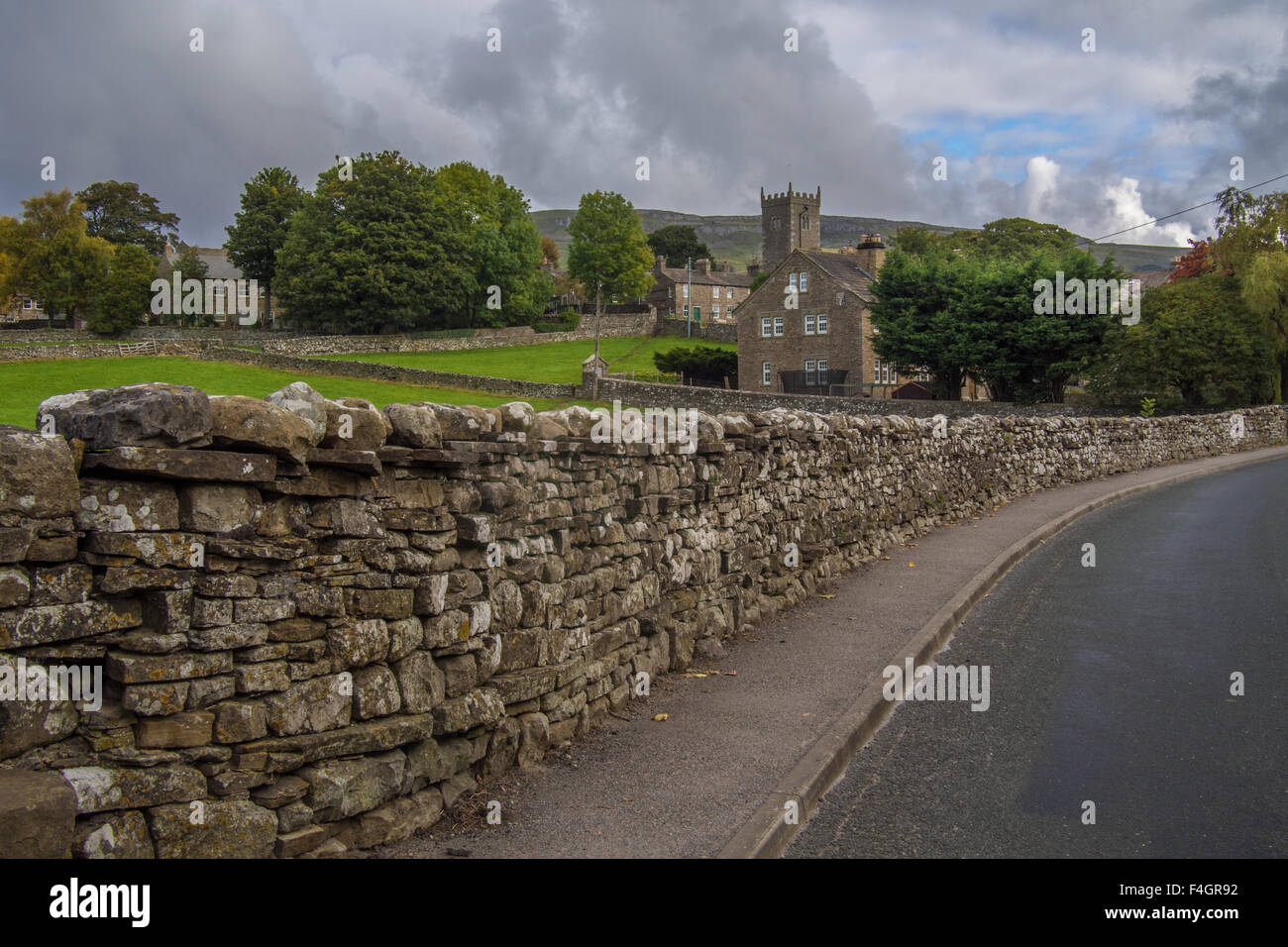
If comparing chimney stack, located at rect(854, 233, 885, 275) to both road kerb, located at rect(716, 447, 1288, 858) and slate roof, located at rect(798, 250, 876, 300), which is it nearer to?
slate roof, located at rect(798, 250, 876, 300)

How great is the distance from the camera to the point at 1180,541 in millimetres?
16297

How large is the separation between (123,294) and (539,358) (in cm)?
3063

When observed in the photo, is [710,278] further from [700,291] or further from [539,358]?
[539,358]

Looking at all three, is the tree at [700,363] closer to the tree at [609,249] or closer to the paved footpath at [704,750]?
the tree at [609,249]

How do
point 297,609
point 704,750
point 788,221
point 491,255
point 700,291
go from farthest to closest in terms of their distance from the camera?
point 788,221
point 700,291
point 491,255
point 704,750
point 297,609

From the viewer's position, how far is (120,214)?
99.4 metres

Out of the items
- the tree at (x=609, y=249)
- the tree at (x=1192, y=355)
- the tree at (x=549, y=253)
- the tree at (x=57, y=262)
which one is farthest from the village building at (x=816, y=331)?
the tree at (x=549, y=253)

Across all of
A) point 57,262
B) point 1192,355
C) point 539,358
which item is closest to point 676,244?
point 539,358

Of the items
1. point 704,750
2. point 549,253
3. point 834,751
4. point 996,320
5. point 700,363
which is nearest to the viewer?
point 834,751

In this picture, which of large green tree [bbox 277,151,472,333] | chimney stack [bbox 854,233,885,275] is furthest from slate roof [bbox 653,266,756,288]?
large green tree [bbox 277,151,472,333]

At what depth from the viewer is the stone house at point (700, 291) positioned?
383 ft

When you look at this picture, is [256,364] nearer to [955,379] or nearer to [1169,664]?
[955,379]

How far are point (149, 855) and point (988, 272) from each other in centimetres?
5457
